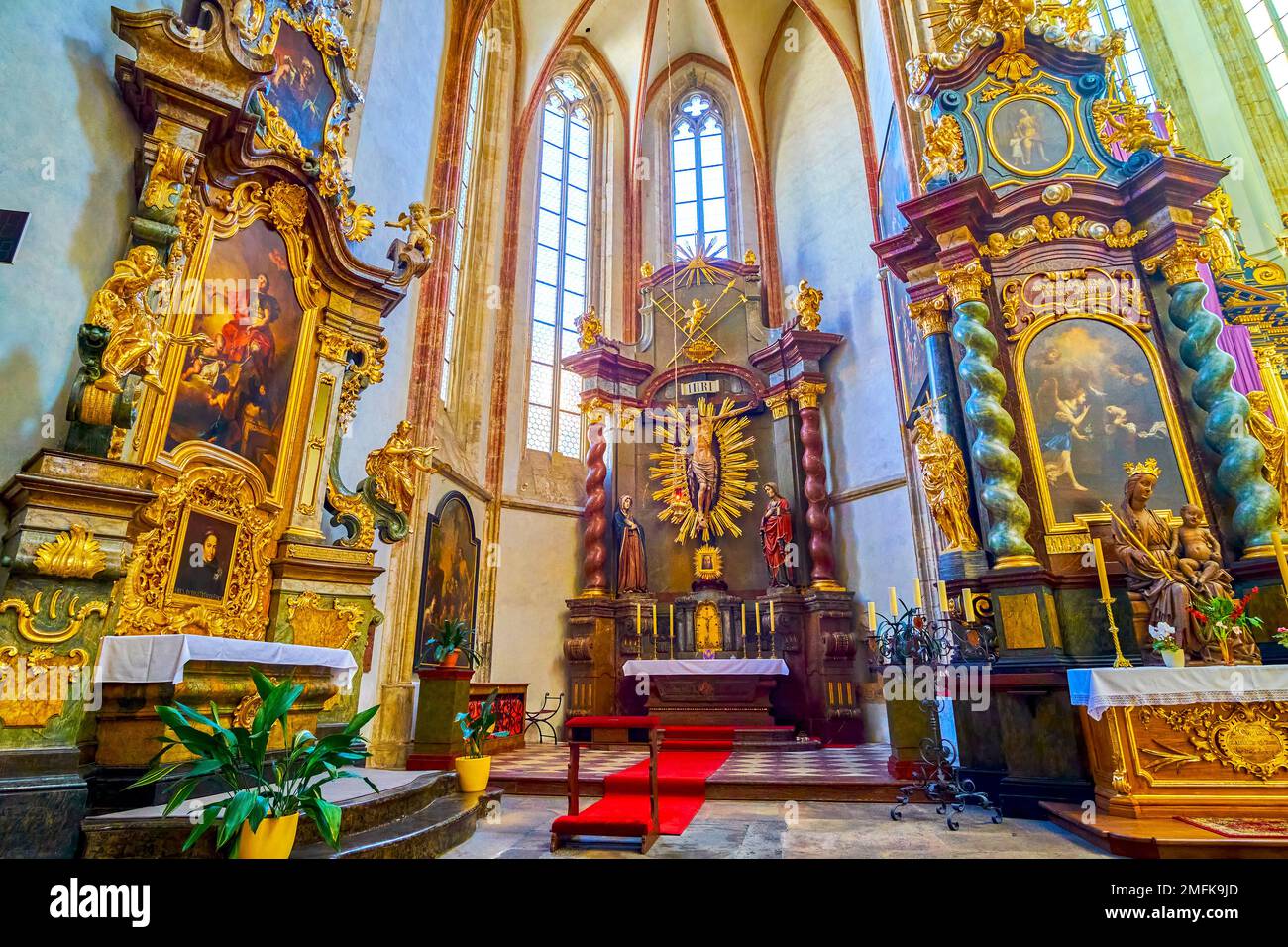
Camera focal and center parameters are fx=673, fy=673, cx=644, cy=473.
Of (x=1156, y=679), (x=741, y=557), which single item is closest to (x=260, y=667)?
(x=1156, y=679)

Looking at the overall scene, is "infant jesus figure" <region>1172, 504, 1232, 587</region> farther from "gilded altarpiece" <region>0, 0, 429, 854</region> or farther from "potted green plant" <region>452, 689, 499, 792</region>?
"gilded altarpiece" <region>0, 0, 429, 854</region>

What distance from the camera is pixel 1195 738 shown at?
4461 mm

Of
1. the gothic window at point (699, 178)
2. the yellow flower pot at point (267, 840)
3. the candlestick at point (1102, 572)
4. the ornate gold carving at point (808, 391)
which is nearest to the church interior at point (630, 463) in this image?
the yellow flower pot at point (267, 840)

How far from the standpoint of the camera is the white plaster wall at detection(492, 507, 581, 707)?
11.4 meters

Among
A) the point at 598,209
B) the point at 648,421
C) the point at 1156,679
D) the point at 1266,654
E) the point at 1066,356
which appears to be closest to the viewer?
the point at 1156,679

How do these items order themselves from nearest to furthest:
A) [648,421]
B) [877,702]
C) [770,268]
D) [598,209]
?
[877,702]
[648,421]
[770,268]
[598,209]

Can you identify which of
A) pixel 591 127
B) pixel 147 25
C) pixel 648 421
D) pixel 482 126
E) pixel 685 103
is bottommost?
pixel 147 25

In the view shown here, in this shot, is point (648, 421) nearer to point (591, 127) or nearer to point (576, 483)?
point (576, 483)

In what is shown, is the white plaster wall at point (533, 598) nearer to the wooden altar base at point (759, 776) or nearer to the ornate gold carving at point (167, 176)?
the wooden altar base at point (759, 776)

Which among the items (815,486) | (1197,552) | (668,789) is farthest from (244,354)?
(815,486)

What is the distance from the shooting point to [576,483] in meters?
13.5

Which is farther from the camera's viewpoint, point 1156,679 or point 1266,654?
point 1266,654

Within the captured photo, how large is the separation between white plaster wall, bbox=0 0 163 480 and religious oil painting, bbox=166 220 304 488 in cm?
83

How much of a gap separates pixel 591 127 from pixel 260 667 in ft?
49.9
